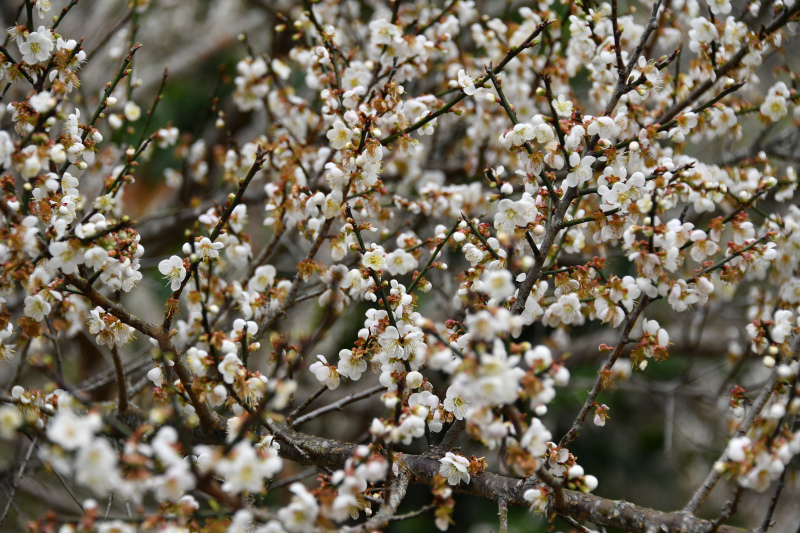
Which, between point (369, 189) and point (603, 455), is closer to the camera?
point (369, 189)

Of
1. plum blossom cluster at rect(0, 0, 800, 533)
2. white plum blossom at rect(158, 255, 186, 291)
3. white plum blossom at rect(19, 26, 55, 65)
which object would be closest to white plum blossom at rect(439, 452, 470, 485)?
plum blossom cluster at rect(0, 0, 800, 533)

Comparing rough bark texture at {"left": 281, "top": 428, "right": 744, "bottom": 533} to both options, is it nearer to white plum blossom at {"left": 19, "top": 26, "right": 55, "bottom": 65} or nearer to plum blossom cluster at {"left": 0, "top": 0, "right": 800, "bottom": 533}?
plum blossom cluster at {"left": 0, "top": 0, "right": 800, "bottom": 533}

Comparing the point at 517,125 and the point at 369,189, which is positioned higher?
the point at 369,189

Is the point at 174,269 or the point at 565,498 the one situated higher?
the point at 174,269

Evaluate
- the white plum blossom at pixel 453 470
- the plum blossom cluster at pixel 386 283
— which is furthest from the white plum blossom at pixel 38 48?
the white plum blossom at pixel 453 470

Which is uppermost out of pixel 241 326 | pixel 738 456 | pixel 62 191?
pixel 62 191

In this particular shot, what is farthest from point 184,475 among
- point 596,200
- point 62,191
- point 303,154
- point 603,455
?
point 603,455

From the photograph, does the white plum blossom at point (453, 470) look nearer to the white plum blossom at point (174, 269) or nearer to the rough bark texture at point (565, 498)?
the rough bark texture at point (565, 498)

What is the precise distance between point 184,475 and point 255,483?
16 centimetres

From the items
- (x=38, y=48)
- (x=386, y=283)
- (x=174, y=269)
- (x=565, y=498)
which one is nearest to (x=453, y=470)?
(x=565, y=498)

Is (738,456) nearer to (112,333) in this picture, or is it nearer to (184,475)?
(184,475)

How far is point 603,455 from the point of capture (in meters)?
5.32

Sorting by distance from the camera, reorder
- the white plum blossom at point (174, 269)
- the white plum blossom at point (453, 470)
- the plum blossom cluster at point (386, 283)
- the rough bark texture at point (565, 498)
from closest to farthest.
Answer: the plum blossom cluster at point (386, 283) → the rough bark texture at point (565, 498) → the white plum blossom at point (453, 470) → the white plum blossom at point (174, 269)

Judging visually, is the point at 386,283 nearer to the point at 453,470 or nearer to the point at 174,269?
the point at 453,470
